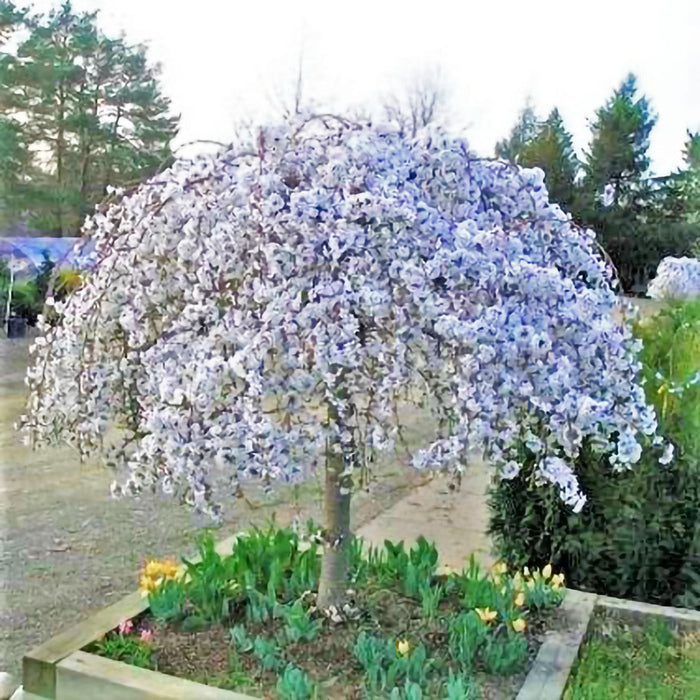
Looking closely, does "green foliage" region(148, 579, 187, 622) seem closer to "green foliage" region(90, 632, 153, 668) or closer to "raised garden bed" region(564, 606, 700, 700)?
"green foliage" region(90, 632, 153, 668)

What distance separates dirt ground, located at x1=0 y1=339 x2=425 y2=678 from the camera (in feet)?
4.62

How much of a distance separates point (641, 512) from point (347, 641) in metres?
0.59

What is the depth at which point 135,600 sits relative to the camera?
1.42 meters

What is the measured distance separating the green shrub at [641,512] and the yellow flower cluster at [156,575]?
632mm

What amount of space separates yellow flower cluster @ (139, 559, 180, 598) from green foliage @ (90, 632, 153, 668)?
105mm

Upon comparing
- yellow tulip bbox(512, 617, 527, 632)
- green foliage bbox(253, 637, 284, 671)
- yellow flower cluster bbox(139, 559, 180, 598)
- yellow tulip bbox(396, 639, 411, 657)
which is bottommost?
green foliage bbox(253, 637, 284, 671)

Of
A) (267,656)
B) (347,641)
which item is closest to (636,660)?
(347,641)

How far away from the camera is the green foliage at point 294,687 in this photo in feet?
3.78

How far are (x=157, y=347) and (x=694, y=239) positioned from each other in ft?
2.40

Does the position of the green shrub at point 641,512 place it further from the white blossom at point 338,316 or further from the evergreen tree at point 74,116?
the evergreen tree at point 74,116

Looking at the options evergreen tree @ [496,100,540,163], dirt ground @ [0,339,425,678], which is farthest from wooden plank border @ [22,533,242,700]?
evergreen tree @ [496,100,540,163]

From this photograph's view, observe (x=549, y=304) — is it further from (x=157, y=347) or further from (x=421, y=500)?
(x=421, y=500)

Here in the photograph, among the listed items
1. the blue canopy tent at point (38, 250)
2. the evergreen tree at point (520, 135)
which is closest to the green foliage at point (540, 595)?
the evergreen tree at point (520, 135)

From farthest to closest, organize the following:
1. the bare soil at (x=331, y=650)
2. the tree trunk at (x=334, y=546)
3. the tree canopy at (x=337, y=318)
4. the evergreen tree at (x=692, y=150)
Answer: the tree trunk at (x=334, y=546)
the bare soil at (x=331, y=650)
the evergreen tree at (x=692, y=150)
the tree canopy at (x=337, y=318)
